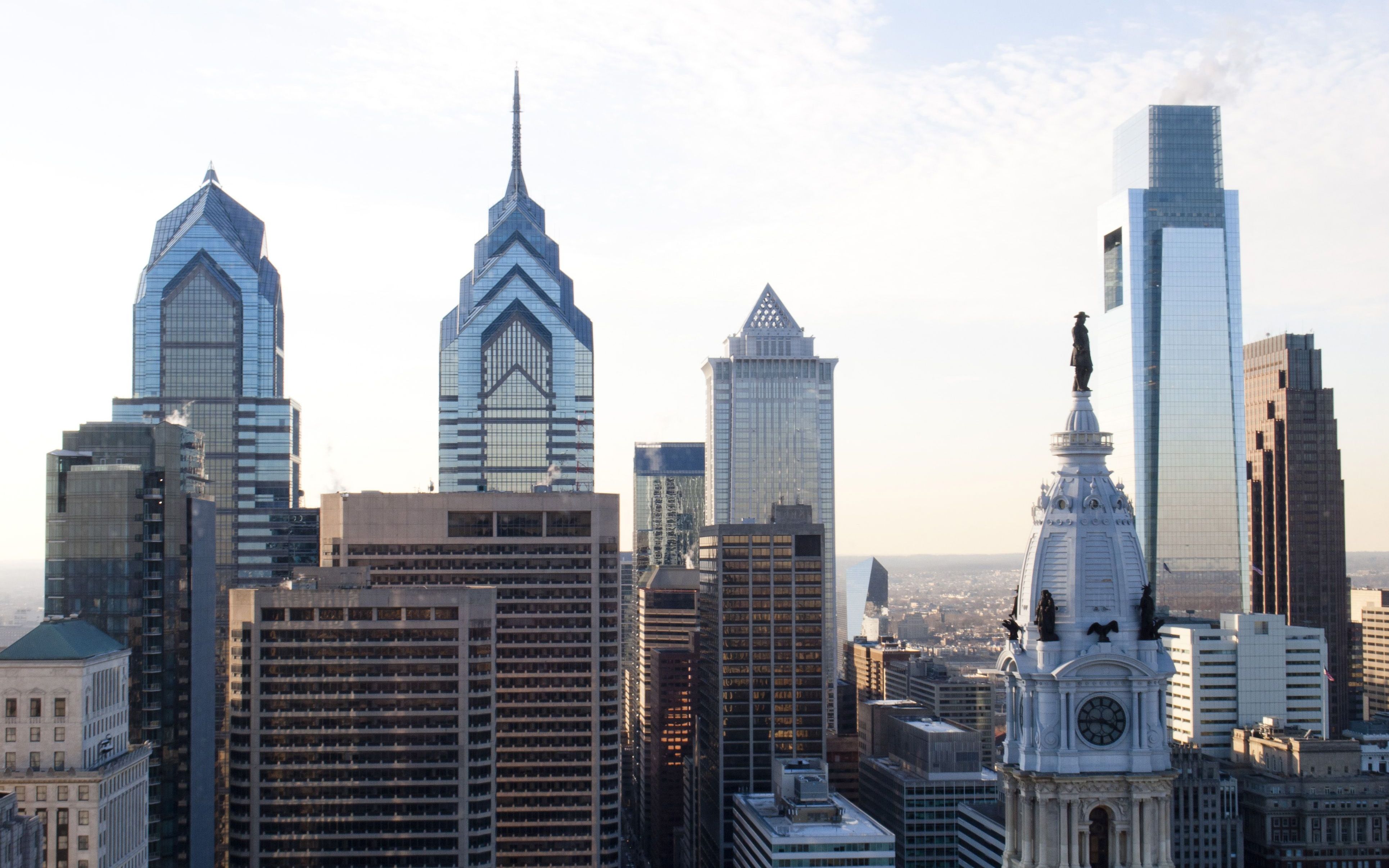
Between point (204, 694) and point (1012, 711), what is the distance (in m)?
126

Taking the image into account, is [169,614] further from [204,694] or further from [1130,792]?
[1130,792]

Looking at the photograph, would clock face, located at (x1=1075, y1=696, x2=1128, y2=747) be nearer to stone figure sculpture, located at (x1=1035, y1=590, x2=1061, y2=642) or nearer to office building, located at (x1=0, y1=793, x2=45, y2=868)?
stone figure sculpture, located at (x1=1035, y1=590, x2=1061, y2=642)

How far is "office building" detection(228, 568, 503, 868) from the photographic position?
188 m

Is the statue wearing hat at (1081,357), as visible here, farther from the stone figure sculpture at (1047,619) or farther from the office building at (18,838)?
the office building at (18,838)

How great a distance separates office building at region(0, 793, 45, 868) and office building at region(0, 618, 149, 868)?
34.1 feet

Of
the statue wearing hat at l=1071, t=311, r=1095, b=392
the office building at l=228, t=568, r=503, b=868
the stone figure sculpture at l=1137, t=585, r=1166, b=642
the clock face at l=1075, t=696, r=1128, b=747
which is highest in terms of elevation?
the statue wearing hat at l=1071, t=311, r=1095, b=392

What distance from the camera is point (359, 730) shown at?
190 metres

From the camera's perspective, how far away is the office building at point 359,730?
188375mm

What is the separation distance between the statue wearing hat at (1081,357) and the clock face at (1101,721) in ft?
65.1

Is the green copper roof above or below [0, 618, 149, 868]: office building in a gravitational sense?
above

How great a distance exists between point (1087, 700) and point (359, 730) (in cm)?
12735

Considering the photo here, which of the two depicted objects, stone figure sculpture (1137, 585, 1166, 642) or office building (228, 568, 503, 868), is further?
office building (228, 568, 503, 868)

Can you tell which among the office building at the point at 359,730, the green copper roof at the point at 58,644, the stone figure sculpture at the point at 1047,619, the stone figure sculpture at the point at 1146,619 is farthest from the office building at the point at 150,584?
the stone figure sculpture at the point at 1146,619

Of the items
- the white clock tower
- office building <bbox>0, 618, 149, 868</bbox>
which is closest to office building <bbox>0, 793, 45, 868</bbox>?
office building <bbox>0, 618, 149, 868</bbox>
